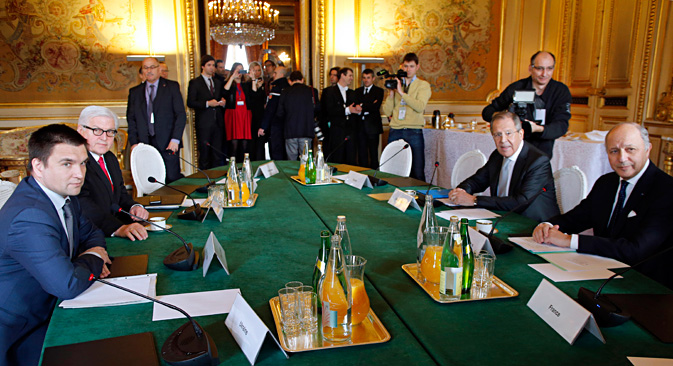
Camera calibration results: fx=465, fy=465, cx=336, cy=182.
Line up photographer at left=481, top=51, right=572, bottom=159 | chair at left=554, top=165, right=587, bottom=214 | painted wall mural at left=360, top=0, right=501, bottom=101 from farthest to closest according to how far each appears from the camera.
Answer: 1. painted wall mural at left=360, top=0, right=501, bottom=101
2. photographer at left=481, top=51, right=572, bottom=159
3. chair at left=554, top=165, right=587, bottom=214

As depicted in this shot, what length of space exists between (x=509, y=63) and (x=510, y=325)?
616cm

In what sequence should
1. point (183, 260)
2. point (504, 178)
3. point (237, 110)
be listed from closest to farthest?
point (183, 260), point (504, 178), point (237, 110)

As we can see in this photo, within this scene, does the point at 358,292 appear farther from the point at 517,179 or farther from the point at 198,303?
the point at 517,179

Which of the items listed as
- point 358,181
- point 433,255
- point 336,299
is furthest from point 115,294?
point 358,181

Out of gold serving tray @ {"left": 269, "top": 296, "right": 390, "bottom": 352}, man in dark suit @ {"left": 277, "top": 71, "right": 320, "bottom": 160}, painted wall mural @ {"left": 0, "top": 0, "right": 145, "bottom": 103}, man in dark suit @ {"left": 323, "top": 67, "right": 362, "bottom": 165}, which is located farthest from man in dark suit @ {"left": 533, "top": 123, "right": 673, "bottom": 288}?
painted wall mural @ {"left": 0, "top": 0, "right": 145, "bottom": 103}

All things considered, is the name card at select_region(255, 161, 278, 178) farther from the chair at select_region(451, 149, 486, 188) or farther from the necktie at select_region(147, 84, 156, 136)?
the necktie at select_region(147, 84, 156, 136)

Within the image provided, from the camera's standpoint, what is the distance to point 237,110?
580cm

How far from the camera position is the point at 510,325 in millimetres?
1156

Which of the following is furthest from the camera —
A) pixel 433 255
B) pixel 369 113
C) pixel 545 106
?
pixel 369 113

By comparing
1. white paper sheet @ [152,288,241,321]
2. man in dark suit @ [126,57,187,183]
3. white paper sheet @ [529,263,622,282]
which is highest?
man in dark suit @ [126,57,187,183]

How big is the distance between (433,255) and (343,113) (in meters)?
4.36

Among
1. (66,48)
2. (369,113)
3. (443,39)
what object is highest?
(443,39)

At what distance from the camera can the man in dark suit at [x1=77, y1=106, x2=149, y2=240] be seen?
205 cm

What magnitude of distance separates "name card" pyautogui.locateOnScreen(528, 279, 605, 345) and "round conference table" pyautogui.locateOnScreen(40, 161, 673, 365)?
19mm
